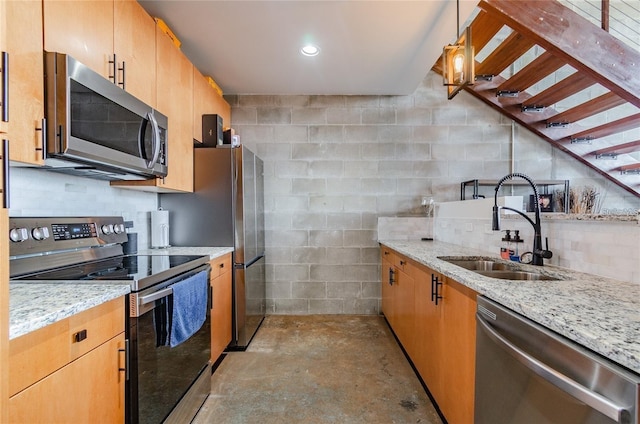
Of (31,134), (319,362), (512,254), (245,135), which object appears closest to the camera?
(31,134)

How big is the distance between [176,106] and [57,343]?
1750 mm

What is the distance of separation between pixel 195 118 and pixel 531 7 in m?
2.57

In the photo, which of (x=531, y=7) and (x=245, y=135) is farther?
(x=245, y=135)

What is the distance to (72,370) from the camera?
956mm

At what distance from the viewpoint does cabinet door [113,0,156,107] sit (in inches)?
62.5

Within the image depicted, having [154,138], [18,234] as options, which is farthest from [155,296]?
[154,138]

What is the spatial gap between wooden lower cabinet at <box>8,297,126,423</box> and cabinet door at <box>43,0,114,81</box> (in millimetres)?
1053

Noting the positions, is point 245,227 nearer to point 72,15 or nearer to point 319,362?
point 319,362

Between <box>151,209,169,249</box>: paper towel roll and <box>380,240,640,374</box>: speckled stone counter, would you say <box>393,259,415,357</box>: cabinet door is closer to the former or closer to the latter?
<box>380,240,640,374</box>: speckled stone counter

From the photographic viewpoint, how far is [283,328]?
310cm

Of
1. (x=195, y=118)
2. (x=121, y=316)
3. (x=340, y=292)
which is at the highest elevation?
(x=195, y=118)

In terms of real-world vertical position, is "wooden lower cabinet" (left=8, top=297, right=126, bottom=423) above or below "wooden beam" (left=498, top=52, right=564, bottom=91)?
below

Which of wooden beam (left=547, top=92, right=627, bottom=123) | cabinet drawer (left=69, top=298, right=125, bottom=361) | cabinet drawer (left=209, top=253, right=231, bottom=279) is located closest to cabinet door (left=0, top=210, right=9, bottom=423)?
cabinet drawer (left=69, top=298, right=125, bottom=361)

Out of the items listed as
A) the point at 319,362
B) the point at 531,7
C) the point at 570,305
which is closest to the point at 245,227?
the point at 319,362
